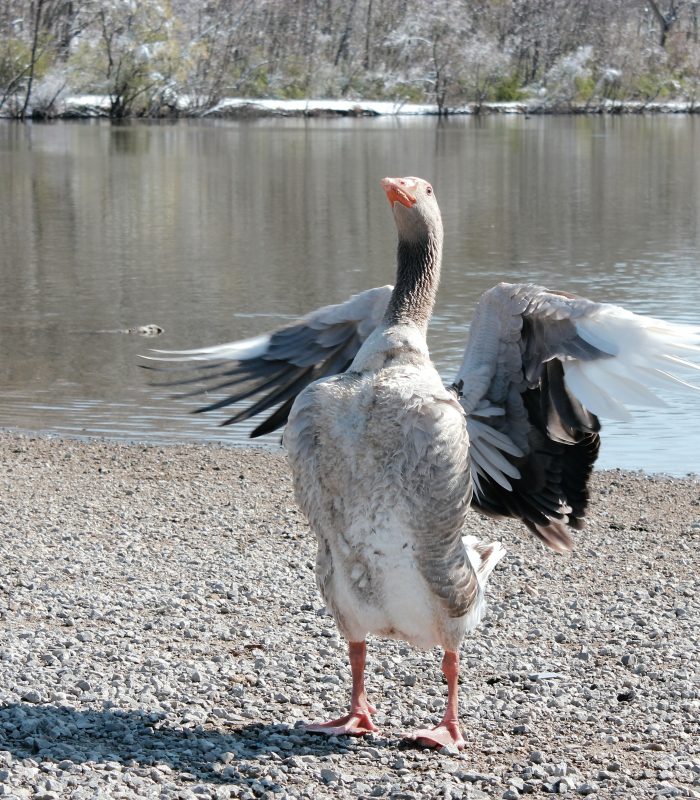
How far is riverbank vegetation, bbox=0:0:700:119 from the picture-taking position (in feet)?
261

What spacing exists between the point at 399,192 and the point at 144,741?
2.56m

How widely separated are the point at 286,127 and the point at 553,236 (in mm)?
48845

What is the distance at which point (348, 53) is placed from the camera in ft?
357

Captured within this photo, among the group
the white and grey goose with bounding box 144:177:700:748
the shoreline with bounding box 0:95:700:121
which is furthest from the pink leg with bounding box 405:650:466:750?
the shoreline with bounding box 0:95:700:121

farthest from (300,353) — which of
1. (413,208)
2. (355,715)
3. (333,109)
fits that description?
(333,109)

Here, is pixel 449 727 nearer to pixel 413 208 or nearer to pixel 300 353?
pixel 300 353

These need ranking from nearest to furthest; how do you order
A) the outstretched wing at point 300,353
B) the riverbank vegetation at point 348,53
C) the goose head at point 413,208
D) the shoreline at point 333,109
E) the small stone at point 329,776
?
the small stone at point 329,776
the goose head at point 413,208
the outstretched wing at point 300,353
the riverbank vegetation at point 348,53
the shoreline at point 333,109

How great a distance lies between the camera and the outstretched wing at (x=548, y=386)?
5.18 m

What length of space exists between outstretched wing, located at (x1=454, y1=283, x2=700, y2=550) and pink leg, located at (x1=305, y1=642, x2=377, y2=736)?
1.06 meters

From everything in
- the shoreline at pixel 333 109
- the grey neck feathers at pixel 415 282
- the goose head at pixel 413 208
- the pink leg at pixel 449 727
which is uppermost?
the shoreline at pixel 333 109

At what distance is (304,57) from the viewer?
10312 centimetres

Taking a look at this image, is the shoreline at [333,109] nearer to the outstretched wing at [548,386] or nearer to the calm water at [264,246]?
the calm water at [264,246]

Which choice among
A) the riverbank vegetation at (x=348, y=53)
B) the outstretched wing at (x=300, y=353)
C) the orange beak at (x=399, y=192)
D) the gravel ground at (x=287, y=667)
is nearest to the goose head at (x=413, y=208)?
the orange beak at (x=399, y=192)

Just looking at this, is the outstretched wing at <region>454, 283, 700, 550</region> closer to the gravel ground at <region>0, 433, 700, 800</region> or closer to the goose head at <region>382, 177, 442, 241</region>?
the goose head at <region>382, 177, 442, 241</region>
